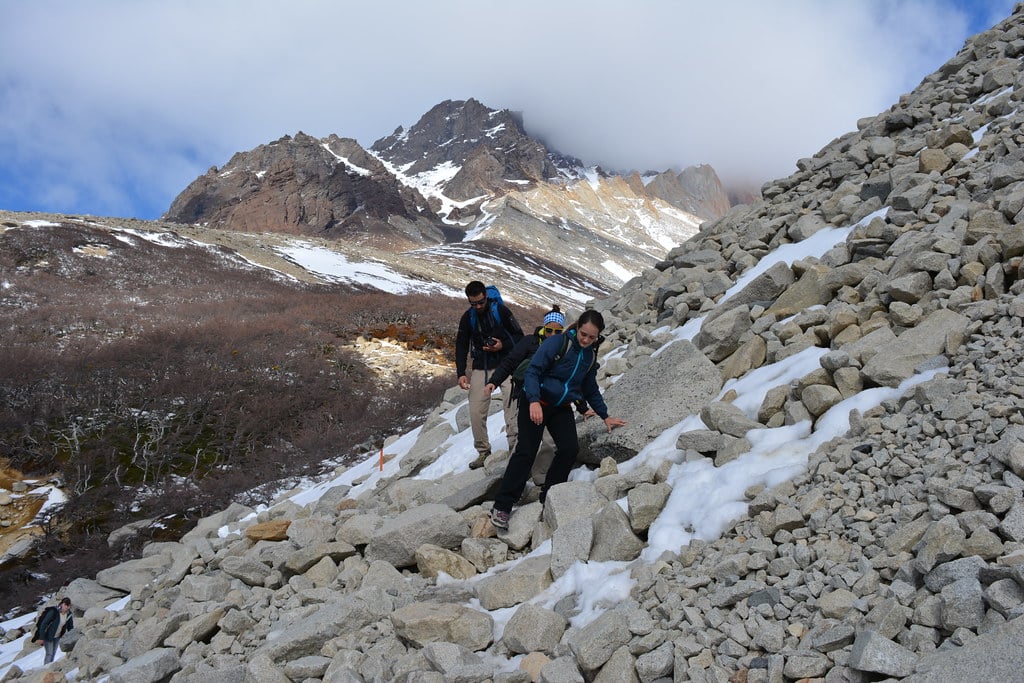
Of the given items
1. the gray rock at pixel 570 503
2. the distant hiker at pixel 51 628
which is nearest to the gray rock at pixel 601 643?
the gray rock at pixel 570 503

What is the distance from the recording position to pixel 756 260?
32.7ft

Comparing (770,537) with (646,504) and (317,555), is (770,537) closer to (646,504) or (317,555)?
(646,504)

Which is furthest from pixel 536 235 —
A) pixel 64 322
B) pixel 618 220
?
pixel 64 322

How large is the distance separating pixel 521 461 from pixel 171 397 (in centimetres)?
1851

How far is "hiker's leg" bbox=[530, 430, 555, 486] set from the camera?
6516mm

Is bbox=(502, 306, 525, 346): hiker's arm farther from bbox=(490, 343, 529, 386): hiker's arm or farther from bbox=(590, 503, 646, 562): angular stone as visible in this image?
bbox=(590, 503, 646, 562): angular stone

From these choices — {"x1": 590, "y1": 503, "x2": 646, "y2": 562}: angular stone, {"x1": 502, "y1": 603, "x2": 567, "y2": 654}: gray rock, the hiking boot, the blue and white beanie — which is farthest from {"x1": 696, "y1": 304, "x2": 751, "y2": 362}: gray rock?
{"x1": 502, "y1": 603, "x2": 567, "y2": 654}: gray rock

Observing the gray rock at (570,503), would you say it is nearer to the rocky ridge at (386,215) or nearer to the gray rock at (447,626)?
the gray rock at (447,626)

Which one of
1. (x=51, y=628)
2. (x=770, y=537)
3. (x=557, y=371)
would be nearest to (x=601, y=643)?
(x=770, y=537)

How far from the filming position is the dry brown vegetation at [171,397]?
14.3 meters

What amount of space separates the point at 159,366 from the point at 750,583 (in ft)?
77.6

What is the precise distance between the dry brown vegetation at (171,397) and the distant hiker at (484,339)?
8.31m

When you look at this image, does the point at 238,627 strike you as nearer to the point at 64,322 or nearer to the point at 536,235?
the point at 64,322

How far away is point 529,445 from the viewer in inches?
225
